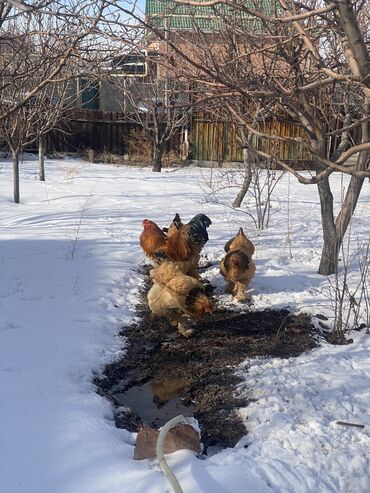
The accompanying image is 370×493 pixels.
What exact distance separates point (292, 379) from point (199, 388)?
0.68 m

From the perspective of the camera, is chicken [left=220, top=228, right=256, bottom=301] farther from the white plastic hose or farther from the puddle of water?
the white plastic hose

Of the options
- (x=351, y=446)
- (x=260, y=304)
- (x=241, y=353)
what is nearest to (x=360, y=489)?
(x=351, y=446)

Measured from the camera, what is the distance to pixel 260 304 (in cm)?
552

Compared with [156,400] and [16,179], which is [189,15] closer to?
[156,400]

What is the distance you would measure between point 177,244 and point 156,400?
70.0 inches

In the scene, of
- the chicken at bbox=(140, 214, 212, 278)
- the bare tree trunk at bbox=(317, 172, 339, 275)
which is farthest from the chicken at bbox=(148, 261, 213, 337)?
the bare tree trunk at bbox=(317, 172, 339, 275)

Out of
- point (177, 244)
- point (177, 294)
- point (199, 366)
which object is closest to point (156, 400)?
point (199, 366)

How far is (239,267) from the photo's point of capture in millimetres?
5320

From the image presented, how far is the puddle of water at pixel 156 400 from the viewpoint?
3.62 meters

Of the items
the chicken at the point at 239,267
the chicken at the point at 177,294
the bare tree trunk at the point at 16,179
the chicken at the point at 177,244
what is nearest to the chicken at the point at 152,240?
the chicken at the point at 177,244

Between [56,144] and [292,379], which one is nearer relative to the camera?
[292,379]

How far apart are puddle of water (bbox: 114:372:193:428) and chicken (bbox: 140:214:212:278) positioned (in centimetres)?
141

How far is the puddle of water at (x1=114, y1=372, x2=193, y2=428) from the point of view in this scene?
362 cm

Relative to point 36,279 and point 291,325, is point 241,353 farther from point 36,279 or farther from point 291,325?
point 36,279
